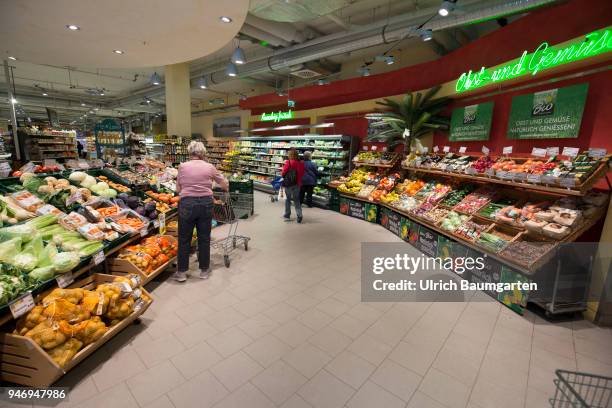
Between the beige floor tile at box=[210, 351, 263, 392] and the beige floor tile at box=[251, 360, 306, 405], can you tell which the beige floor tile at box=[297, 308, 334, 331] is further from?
the beige floor tile at box=[210, 351, 263, 392]

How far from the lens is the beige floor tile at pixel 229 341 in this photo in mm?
2621

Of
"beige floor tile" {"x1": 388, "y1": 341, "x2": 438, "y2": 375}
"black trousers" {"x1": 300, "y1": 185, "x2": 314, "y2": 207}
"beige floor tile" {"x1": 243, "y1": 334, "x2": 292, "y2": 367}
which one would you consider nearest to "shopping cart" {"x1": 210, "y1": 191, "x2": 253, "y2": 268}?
"beige floor tile" {"x1": 243, "y1": 334, "x2": 292, "y2": 367}

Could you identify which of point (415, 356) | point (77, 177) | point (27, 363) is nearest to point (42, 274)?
point (27, 363)

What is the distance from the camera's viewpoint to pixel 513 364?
254cm

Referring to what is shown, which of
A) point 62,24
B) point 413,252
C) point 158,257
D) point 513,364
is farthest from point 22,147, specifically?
point 513,364

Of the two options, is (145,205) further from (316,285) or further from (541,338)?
(541,338)

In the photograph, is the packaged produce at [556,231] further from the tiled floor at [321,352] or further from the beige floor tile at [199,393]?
the beige floor tile at [199,393]

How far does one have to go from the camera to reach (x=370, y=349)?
2.68 m

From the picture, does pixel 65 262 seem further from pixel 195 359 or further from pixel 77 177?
pixel 77 177

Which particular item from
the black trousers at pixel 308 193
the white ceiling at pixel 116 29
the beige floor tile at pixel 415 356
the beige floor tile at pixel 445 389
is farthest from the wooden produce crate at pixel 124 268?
the black trousers at pixel 308 193

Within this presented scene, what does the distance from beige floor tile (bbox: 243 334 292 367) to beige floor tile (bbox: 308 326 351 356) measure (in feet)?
0.95

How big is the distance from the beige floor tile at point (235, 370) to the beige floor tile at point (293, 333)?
15.7 inches

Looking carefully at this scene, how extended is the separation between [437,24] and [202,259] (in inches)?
232

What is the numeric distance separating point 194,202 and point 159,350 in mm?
1754
